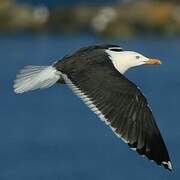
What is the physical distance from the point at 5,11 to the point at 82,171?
1954 centimetres

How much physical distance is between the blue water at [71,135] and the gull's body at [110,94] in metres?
4.24

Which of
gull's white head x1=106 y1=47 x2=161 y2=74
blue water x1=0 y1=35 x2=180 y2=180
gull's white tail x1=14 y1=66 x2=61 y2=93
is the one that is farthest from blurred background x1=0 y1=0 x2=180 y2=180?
gull's white tail x1=14 y1=66 x2=61 y2=93

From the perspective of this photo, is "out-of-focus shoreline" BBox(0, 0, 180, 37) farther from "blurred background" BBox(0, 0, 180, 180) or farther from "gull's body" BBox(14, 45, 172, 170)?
"gull's body" BBox(14, 45, 172, 170)

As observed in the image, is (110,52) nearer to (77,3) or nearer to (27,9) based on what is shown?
(27,9)

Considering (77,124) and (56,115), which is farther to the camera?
(56,115)

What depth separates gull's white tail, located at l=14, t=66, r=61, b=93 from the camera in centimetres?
623

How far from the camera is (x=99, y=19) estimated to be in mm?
29328

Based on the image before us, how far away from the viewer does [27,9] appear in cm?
3148

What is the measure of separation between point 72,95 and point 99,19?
12118 mm

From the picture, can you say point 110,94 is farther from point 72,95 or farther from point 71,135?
point 72,95

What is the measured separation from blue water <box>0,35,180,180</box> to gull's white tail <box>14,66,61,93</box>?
407 centimetres

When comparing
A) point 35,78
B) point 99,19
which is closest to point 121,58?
point 35,78

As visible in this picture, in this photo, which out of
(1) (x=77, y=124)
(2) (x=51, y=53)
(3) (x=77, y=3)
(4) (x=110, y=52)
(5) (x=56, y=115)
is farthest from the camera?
(3) (x=77, y=3)

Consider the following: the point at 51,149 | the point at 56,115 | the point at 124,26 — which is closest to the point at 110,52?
the point at 51,149
